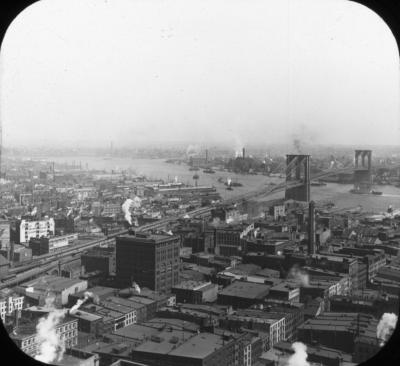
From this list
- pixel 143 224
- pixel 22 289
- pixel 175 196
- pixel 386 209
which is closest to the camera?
pixel 22 289

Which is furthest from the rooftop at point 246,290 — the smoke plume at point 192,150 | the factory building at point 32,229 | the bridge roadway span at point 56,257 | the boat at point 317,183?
the smoke plume at point 192,150

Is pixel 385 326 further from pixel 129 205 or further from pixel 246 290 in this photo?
pixel 129 205

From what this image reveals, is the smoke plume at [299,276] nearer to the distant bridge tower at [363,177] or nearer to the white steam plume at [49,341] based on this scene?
the white steam plume at [49,341]

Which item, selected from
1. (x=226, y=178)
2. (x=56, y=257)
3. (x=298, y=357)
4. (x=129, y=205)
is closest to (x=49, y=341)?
(x=298, y=357)

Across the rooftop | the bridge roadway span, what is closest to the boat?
the bridge roadway span

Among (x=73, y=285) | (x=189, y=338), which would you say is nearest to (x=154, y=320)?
(x=189, y=338)

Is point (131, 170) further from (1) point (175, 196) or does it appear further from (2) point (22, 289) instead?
(2) point (22, 289)
